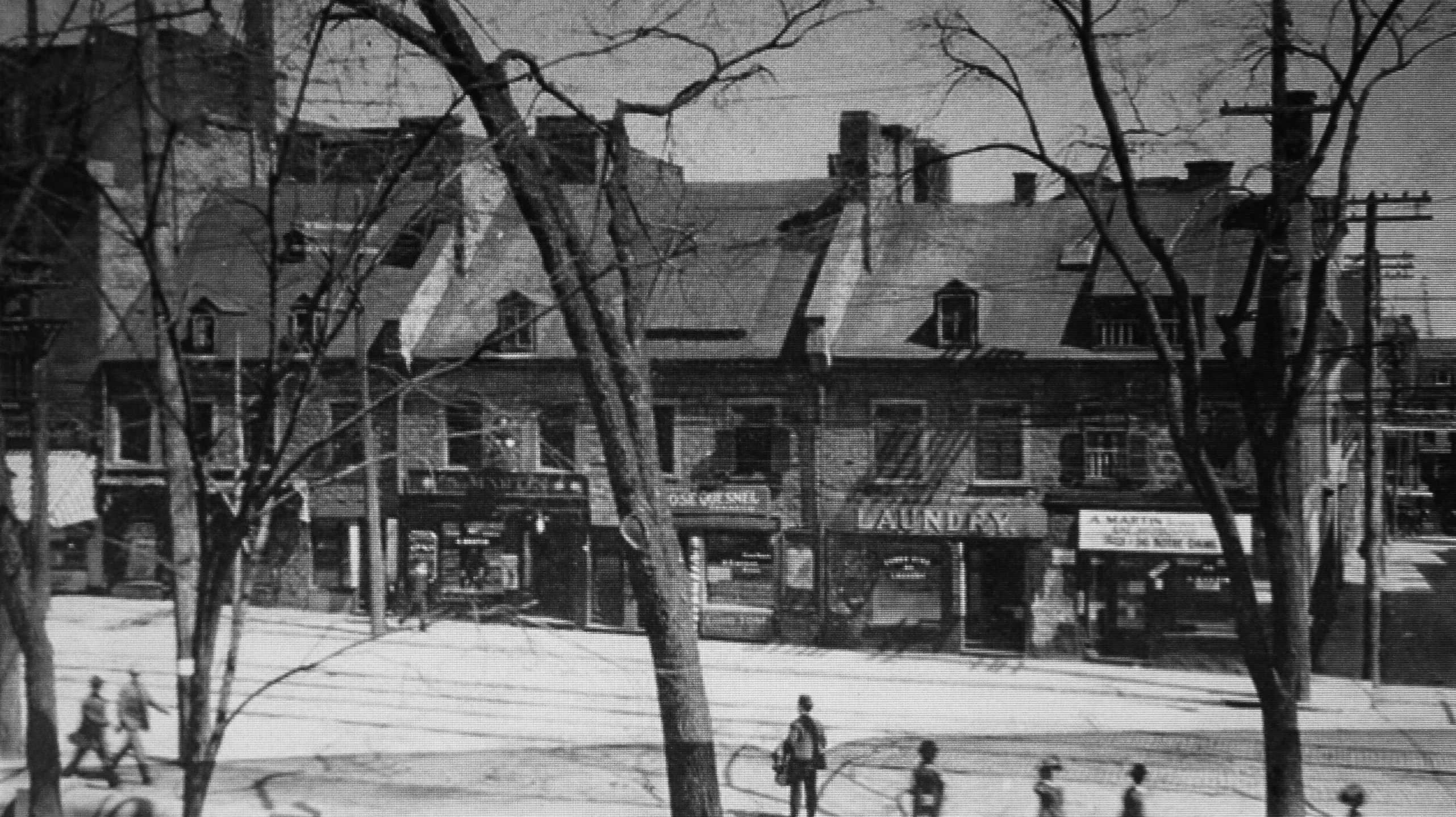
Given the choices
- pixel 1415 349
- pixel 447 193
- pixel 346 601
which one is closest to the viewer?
pixel 447 193

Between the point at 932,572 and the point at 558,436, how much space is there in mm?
2593

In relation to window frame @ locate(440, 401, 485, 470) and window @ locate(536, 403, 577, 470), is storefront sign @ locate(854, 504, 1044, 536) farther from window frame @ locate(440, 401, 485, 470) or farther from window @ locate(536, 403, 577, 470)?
window frame @ locate(440, 401, 485, 470)

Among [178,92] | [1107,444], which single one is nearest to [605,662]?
[1107,444]

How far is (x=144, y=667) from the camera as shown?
26.6ft

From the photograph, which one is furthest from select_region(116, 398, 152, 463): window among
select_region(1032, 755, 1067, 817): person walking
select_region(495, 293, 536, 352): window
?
select_region(1032, 755, 1067, 817): person walking

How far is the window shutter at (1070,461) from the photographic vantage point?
26.5ft

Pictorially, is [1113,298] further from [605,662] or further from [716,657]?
[605,662]

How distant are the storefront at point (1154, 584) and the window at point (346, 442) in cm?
469

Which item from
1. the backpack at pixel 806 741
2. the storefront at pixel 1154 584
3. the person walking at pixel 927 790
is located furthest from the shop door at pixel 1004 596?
the backpack at pixel 806 741

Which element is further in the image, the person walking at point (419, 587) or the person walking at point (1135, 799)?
the person walking at point (419, 587)

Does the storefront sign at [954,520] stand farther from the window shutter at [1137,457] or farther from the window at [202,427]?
the window at [202,427]

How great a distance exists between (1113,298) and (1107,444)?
3.21ft

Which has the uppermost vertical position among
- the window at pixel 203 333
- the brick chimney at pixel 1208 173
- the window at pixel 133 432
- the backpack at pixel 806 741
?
the brick chimney at pixel 1208 173

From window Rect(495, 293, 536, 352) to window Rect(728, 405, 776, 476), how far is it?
1.39 m
